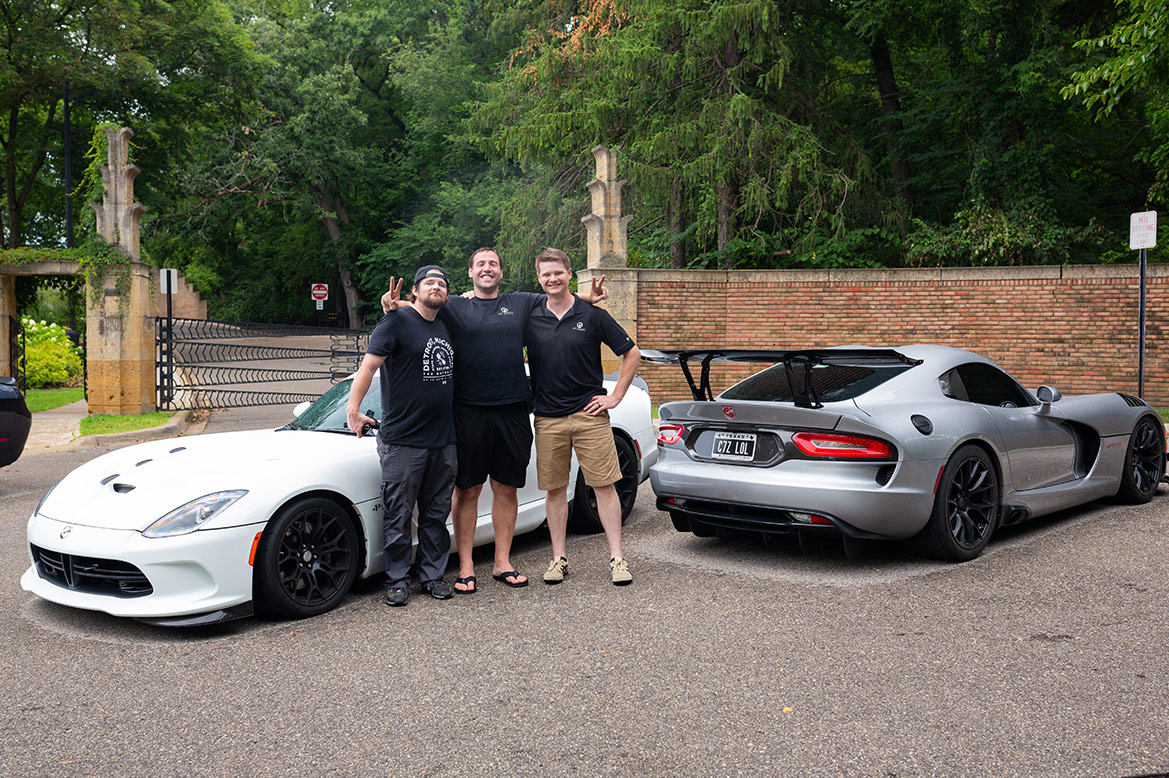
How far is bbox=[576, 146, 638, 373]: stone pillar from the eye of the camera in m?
16.5

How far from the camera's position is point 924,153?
2238 centimetres

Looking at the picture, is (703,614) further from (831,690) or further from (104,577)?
(104,577)

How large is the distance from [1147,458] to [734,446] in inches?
161

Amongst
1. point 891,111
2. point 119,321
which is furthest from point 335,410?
point 891,111

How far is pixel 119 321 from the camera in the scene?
16250 millimetres

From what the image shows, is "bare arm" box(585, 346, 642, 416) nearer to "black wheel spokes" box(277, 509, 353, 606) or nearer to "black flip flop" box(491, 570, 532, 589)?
"black flip flop" box(491, 570, 532, 589)

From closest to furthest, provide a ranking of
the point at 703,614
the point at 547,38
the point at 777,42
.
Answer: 1. the point at 703,614
2. the point at 777,42
3. the point at 547,38

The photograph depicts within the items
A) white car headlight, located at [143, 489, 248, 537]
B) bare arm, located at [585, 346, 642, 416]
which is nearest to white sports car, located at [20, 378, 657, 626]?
white car headlight, located at [143, 489, 248, 537]

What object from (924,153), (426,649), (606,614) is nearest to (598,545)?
(606,614)

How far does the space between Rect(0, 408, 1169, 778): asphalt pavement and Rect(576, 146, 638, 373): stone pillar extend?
10.9 meters

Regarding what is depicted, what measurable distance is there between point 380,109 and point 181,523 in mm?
46226

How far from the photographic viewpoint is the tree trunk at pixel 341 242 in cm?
4528

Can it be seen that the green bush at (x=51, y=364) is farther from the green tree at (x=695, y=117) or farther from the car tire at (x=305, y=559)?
the car tire at (x=305, y=559)

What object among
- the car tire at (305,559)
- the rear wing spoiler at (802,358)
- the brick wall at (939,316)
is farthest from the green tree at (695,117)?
the car tire at (305,559)
